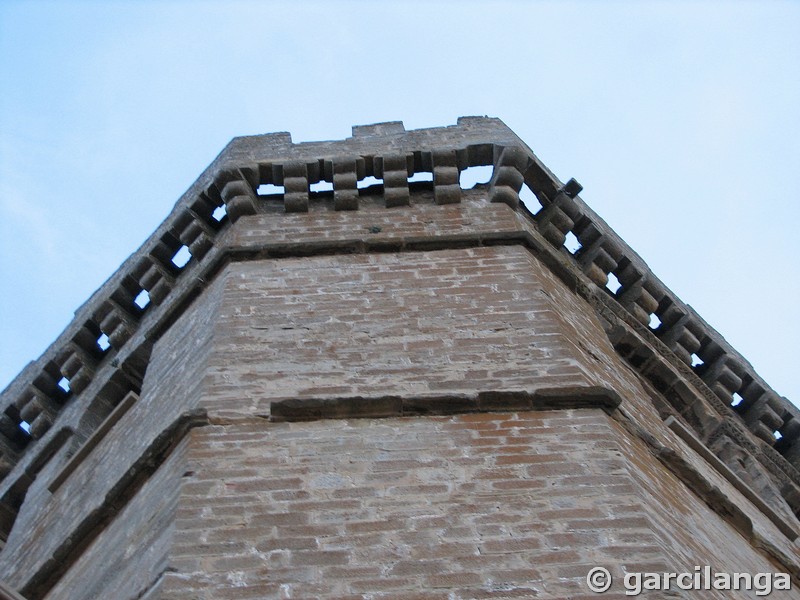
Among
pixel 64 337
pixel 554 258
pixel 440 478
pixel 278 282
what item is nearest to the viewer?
pixel 440 478

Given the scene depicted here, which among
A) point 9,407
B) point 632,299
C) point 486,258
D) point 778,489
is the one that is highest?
point 486,258

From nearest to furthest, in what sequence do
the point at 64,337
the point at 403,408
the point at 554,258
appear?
the point at 403,408 → the point at 554,258 → the point at 64,337

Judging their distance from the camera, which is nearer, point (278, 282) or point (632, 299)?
point (278, 282)

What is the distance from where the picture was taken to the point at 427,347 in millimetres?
7777

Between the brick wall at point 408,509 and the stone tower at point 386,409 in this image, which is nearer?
the brick wall at point 408,509

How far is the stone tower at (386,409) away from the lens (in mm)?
5988

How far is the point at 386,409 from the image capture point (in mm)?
7016

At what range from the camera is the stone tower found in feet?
19.6

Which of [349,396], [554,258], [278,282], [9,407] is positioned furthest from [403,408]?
[9,407]

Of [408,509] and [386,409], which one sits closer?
[408,509]

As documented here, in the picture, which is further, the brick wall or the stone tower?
the stone tower

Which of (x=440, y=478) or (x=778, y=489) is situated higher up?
(x=440, y=478)

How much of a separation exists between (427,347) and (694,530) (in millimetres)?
1818

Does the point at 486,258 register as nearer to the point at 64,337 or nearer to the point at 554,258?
the point at 554,258
